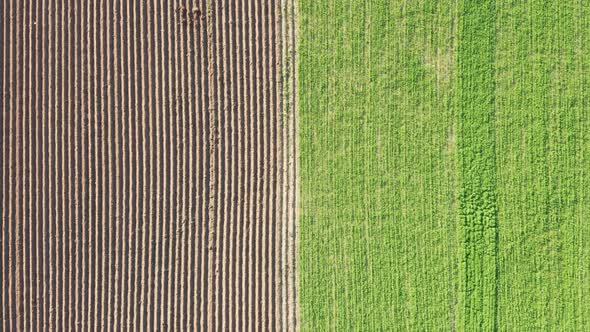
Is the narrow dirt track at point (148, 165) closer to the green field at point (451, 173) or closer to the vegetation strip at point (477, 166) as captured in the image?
the green field at point (451, 173)

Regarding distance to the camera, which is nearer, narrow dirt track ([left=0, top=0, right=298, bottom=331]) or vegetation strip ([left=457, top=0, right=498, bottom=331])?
vegetation strip ([left=457, top=0, right=498, bottom=331])

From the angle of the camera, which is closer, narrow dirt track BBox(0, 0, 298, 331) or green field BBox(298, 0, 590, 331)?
green field BBox(298, 0, 590, 331)

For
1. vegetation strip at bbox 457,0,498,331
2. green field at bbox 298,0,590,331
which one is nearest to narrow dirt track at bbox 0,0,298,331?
green field at bbox 298,0,590,331

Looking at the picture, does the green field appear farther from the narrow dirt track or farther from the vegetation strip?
the narrow dirt track

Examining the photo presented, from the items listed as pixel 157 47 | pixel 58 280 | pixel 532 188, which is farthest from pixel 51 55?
pixel 532 188

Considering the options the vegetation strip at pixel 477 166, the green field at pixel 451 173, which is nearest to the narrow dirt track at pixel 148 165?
the green field at pixel 451 173

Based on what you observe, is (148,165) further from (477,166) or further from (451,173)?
(477,166)
